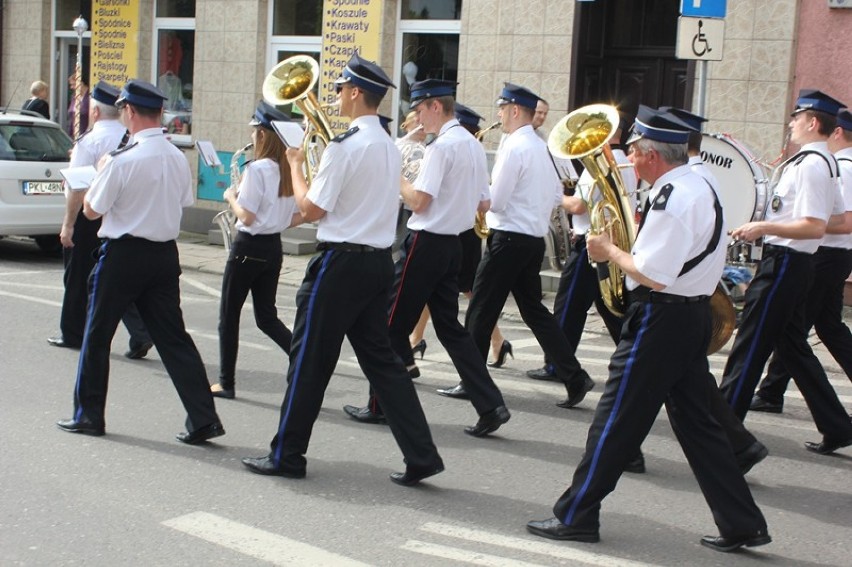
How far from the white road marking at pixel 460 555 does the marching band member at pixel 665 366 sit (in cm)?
32

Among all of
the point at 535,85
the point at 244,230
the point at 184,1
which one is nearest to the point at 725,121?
the point at 535,85

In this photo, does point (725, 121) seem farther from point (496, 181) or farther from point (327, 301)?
point (327, 301)

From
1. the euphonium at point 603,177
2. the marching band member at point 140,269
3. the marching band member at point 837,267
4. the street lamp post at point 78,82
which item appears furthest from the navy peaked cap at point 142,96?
the street lamp post at point 78,82

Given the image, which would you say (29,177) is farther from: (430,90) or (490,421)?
(490,421)

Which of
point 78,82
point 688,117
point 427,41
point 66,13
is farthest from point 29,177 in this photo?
point 688,117

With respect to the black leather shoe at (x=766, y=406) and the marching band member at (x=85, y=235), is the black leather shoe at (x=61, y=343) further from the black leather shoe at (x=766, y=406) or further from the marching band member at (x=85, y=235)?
the black leather shoe at (x=766, y=406)

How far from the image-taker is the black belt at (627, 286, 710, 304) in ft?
16.1

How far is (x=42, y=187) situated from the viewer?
12875mm

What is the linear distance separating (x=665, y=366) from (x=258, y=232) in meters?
3.21

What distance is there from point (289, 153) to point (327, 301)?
0.78m

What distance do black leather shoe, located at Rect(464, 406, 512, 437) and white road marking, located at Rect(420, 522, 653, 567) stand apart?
61.6 inches

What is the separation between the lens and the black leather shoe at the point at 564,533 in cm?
505

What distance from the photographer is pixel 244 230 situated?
7.32m

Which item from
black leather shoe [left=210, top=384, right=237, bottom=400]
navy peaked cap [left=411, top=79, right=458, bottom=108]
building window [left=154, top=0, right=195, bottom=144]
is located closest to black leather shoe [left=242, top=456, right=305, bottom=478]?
black leather shoe [left=210, top=384, right=237, bottom=400]
